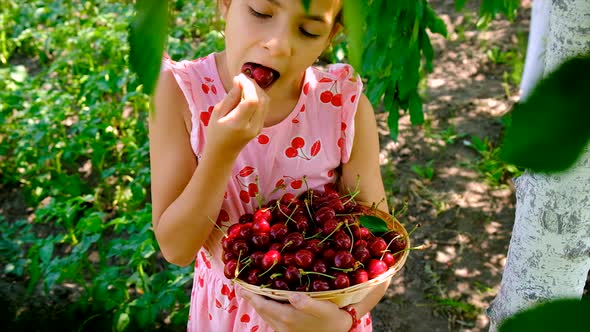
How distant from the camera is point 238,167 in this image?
4.35 ft

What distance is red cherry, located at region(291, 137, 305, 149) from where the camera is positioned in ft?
4.46

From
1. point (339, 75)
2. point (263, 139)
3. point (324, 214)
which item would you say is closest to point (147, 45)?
point (324, 214)

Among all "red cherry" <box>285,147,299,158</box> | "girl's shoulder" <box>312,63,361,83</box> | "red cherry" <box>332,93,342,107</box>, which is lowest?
"red cherry" <box>285,147,299,158</box>

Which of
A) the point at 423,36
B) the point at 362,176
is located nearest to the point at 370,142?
the point at 362,176

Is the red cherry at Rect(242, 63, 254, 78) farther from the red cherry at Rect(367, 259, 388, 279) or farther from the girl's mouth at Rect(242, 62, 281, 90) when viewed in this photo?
the red cherry at Rect(367, 259, 388, 279)

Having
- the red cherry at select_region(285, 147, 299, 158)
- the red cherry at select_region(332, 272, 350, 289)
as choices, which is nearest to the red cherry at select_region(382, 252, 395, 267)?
the red cherry at select_region(332, 272, 350, 289)

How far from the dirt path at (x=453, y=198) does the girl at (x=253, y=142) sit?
1.02 metres

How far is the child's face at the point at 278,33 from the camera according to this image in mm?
957

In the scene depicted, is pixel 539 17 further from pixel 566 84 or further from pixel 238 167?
pixel 566 84

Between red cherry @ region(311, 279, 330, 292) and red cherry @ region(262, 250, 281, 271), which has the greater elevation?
red cherry @ region(262, 250, 281, 271)

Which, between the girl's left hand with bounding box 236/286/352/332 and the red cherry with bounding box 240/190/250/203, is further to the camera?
the red cherry with bounding box 240/190/250/203

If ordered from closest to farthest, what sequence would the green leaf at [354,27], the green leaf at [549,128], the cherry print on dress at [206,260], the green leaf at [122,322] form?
the green leaf at [549,128] < the green leaf at [354,27] < the cherry print on dress at [206,260] < the green leaf at [122,322]

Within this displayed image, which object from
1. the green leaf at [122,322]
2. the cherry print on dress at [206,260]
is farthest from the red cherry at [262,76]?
the green leaf at [122,322]

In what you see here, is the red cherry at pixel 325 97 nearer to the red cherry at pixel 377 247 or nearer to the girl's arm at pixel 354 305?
the girl's arm at pixel 354 305
